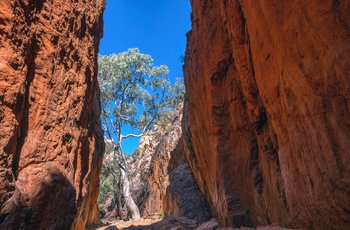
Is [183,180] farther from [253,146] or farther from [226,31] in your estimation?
[226,31]

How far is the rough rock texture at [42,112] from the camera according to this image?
535 centimetres

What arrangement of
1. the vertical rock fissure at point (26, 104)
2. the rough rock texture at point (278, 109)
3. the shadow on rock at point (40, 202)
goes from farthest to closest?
the vertical rock fissure at point (26, 104) < the shadow on rock at point (40, 202) < the rough rock texture at point (278, 109)

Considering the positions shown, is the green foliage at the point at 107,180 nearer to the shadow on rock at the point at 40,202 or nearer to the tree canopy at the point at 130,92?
the tree canopy at the point at 130,92

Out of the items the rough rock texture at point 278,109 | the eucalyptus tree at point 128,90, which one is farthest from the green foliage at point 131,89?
the rough rock texture at point 278,109

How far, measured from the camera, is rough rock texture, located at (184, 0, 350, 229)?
4383mm

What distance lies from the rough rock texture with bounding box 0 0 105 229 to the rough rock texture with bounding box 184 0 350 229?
5035mm

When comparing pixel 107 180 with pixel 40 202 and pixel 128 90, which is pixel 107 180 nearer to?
pixel 128 90

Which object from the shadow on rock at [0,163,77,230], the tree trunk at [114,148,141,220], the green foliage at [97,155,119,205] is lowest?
the shadow on rock at [0,163,77,230]

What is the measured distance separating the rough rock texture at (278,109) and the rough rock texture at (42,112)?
16.5 ft

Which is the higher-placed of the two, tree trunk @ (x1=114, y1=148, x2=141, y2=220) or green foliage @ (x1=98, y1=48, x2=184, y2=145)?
green foliage @ (x1=98, y1=48, x2=184, y2=145)

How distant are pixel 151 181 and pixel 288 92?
2506 centimetres

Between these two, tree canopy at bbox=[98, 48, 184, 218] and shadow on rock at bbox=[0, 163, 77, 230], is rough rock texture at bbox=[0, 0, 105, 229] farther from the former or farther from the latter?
tree canopy at bbox=[98, 48, 184, 218]

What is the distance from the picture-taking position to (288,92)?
5828 mm

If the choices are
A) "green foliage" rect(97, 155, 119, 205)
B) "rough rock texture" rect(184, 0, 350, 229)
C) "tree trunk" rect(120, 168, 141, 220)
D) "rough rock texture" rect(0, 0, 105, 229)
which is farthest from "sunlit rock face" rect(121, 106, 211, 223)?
"rough rock texture" rect(0, 0, 105, 229)
